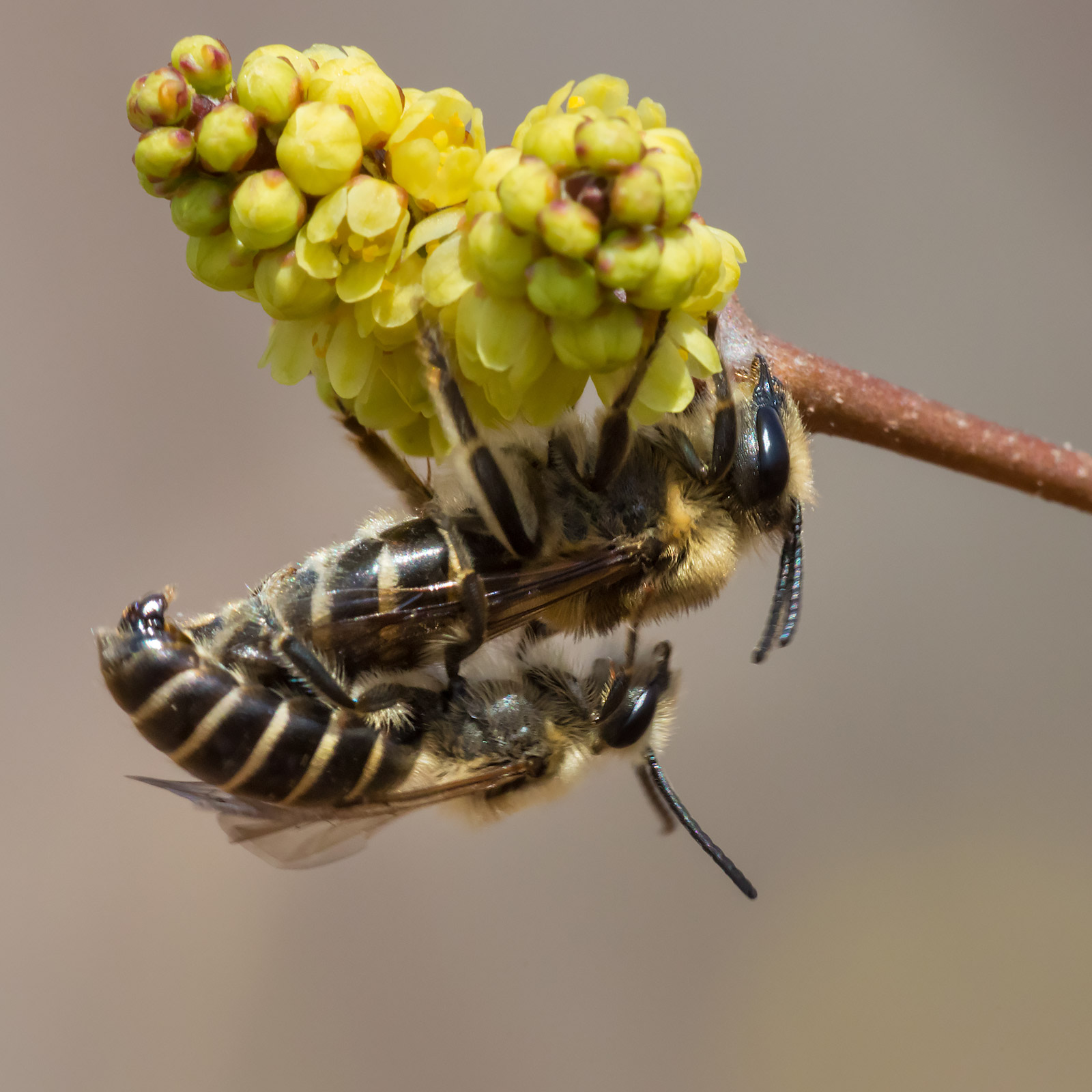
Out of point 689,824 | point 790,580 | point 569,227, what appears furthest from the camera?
point 689,824

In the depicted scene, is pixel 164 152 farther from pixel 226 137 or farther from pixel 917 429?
pixel 917 429

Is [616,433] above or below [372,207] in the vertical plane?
below

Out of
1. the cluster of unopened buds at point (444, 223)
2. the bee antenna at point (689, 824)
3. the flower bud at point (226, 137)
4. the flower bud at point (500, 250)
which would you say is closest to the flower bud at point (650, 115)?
the cluster of unopened buds at point (444, 223)

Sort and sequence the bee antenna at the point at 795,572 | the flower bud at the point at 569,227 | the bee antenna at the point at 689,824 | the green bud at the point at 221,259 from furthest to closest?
1. the bee antenna at the point at 689,824
2. the bee antenna at the point at 795,572
3. the green bud at the point at 221,259
4. the flower bud at the point at 569,227

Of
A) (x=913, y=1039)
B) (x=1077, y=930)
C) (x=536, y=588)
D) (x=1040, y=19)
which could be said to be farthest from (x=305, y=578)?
(x=1040, y=19)

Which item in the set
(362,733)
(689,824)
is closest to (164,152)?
(362,733)

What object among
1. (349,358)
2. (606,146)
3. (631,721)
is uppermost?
(606,146)

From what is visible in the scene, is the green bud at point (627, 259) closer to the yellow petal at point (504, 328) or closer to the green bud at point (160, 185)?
the yellow petal at point (504, 328)

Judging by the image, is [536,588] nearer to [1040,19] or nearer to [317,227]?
[317,227]
